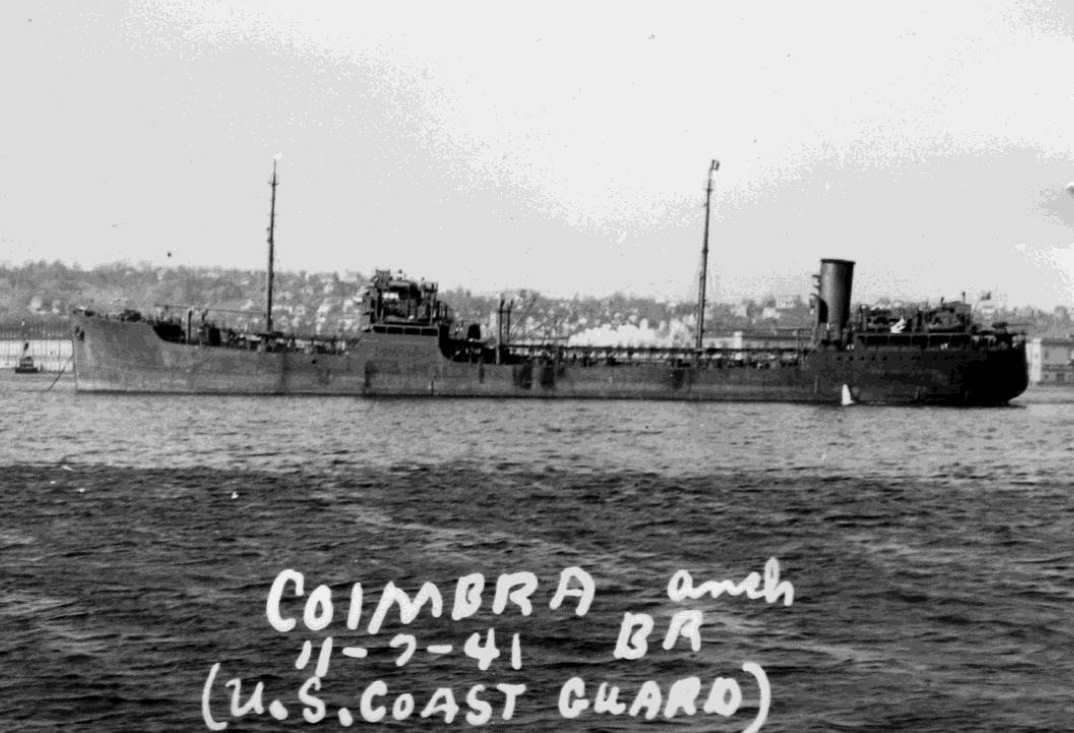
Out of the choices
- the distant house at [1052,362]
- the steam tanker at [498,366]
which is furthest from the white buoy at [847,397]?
the distant house at [1052,362]

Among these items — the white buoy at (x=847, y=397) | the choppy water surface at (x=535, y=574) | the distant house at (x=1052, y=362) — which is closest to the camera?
the choppy water surface at (x=535, y=574)

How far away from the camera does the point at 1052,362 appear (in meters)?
146

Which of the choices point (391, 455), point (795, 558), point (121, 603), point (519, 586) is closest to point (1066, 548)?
point (795, 558)

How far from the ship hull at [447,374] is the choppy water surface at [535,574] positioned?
88.4ft

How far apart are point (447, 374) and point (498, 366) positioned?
2478mm

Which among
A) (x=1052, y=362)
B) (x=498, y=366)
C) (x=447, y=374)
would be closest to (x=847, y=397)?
(x=498, y=366)

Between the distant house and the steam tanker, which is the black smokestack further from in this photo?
the distant house

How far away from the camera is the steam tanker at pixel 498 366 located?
5803 cm

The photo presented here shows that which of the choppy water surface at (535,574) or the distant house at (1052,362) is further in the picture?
the distant house at (1052,362)

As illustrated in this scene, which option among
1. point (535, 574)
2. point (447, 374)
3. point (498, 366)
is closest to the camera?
point (535, 574)

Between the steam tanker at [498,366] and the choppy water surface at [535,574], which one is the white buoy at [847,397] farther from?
the choppy water surface at [535,574]

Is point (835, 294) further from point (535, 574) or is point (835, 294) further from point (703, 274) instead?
point (535, 574)

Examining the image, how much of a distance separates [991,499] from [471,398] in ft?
127

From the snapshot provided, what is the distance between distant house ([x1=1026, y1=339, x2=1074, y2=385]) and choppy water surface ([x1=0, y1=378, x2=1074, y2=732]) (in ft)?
399
